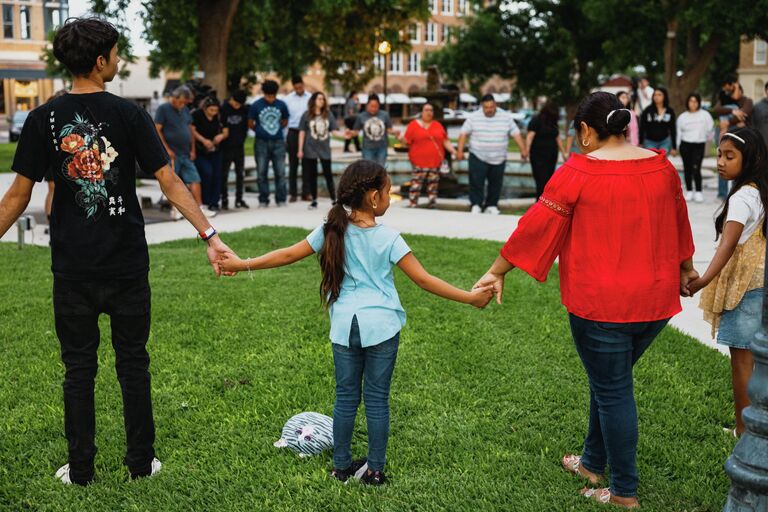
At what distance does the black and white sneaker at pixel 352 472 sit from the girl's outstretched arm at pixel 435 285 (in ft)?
2.93

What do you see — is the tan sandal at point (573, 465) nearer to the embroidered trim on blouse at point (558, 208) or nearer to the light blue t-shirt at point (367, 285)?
the light blue t-shirt at point (367, 285)

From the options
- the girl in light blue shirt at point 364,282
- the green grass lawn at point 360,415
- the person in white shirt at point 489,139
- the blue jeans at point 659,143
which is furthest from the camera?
the blue jeans at point 659,143

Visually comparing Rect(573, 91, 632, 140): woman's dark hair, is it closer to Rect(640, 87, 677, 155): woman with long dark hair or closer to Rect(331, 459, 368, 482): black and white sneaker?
Rect(331, 459, 368, 482): black and white sneaker

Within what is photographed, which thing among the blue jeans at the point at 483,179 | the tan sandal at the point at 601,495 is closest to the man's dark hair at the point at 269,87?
the blue jeans at the point at 483,179

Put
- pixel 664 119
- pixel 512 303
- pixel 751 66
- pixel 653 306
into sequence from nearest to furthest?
pixel 653 306 → pixel 512 303 → pixel 664 119 → pixel 751 66

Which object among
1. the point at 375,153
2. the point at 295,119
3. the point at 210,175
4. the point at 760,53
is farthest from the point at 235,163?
the point at 760,53

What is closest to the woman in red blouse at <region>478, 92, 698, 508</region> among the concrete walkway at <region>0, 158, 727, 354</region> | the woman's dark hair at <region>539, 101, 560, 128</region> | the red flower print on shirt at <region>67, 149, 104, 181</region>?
the red flower print on shirt at <region>67, 149, 104, 181</region>

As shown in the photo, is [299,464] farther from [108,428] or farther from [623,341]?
[623,341]

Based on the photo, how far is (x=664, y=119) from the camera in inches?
580

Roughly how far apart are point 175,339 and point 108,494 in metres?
2.50

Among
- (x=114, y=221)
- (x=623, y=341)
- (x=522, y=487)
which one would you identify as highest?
(x=114, y=221)

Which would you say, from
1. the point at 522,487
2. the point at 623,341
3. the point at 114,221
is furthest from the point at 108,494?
the point at 623,341

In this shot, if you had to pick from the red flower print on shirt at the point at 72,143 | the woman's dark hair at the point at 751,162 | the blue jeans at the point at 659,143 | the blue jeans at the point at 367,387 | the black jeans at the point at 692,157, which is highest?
Answer: the red flower print on shirt at the point at 72,143

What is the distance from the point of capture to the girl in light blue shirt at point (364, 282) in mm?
3721
